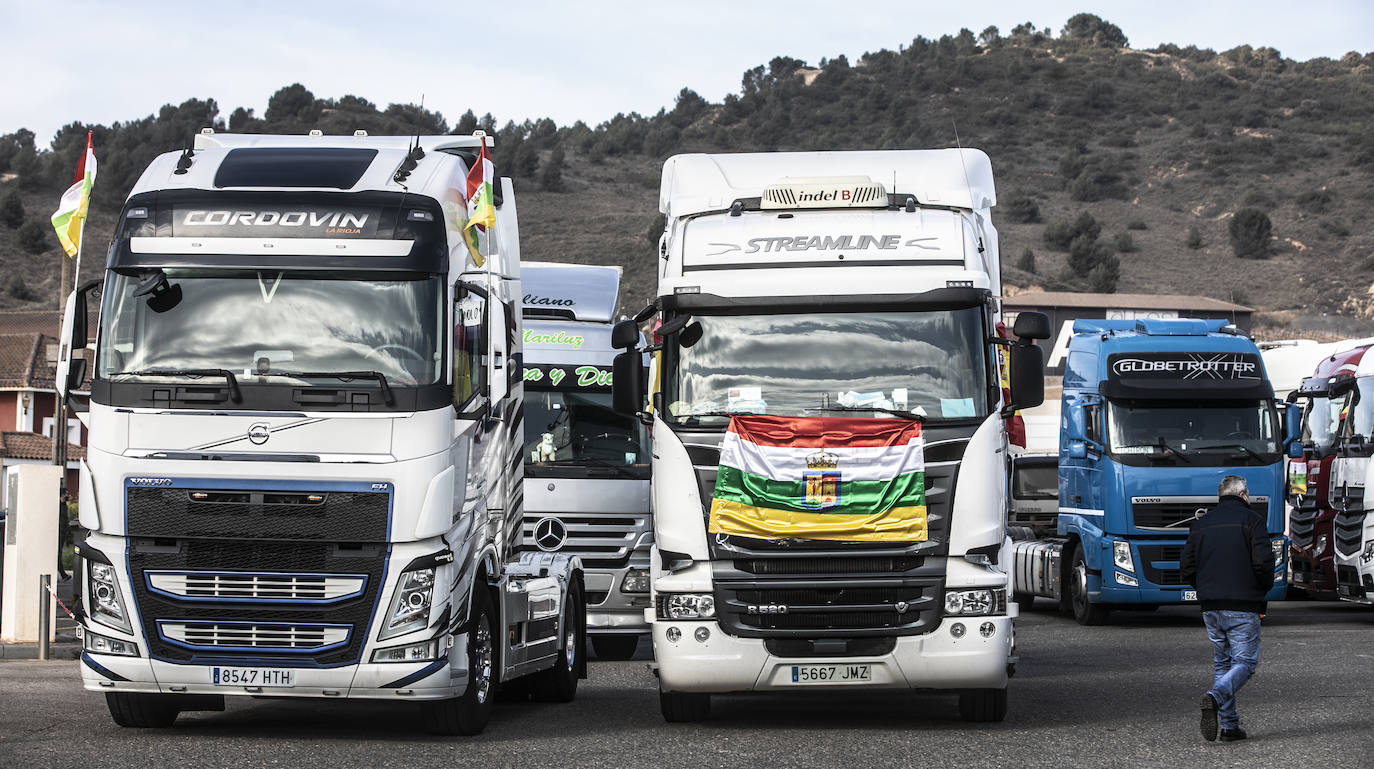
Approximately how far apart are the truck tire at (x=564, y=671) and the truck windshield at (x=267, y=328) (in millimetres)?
4057

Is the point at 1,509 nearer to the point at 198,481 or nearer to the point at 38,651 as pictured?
the point at 38,651

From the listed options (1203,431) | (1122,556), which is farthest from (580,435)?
(1203,431)

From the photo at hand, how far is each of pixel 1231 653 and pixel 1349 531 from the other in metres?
11.8

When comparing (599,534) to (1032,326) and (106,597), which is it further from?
(106,597)

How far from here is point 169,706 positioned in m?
11.9

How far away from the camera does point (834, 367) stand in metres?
12.0

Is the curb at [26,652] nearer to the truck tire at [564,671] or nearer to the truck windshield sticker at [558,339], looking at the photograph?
the truck windshield sticker at [558,339]

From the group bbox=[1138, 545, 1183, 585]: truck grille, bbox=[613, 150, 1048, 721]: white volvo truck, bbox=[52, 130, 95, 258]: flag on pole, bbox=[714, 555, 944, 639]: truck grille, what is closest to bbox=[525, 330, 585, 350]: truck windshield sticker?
bbox=[52, 130, 95, 258]: flag on pole

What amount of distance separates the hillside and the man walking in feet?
187

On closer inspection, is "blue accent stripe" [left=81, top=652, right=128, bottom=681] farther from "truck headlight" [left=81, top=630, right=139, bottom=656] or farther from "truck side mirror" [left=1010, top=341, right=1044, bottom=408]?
"truck side mirror" [left=1010, top=341, right=1044, bottom=408]

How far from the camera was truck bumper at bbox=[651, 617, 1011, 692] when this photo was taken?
38.2 feet

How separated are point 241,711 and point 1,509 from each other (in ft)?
39.8

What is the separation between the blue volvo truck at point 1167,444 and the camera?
69.4 feet

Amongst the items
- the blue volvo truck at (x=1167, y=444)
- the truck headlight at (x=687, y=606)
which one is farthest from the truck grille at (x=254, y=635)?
the blue volvo truck at (x=1167, y=444)
